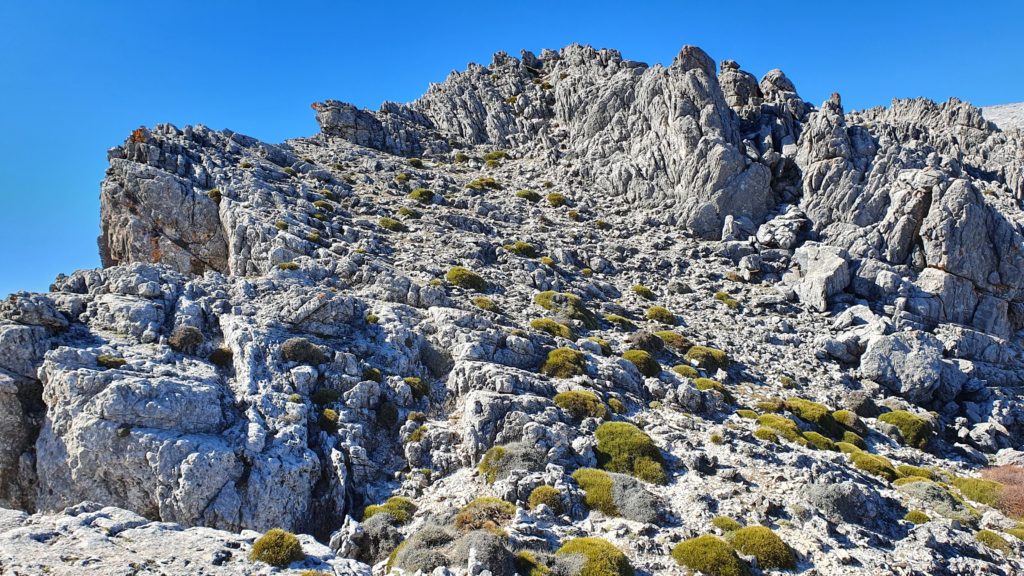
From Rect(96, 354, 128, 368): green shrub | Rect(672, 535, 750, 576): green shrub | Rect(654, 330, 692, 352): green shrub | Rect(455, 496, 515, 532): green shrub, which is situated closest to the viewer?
Rect(672, 535, 750, 576): green shrub

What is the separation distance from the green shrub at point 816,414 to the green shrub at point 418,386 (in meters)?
19.8

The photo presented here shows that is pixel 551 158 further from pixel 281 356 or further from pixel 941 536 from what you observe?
pixel 941 536

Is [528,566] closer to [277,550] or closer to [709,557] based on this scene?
[709,557]

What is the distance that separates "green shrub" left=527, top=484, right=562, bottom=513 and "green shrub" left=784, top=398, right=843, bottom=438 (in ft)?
57.0

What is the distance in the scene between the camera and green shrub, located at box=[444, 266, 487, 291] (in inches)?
1631

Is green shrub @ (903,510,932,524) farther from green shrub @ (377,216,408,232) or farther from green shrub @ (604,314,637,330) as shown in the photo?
green shrub @ (377,216,408,232)

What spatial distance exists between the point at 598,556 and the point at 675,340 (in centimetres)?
2346

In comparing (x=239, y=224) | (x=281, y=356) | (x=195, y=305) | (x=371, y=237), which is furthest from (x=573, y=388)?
(x=239, y=224)

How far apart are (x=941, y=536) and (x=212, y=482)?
85.4 feet

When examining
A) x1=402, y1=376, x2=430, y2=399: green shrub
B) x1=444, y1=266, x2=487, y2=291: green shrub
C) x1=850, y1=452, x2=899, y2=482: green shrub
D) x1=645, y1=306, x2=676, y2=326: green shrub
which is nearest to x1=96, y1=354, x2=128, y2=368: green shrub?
x1=402, y1=376, x2=430, y2=399: green shrub

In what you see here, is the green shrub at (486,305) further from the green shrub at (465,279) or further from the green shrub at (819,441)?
the green shrub at (819,441)

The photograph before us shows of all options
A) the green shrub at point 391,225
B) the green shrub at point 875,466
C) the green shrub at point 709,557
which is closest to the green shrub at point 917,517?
the green shrub at point 875,466

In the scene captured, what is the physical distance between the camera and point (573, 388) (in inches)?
1155

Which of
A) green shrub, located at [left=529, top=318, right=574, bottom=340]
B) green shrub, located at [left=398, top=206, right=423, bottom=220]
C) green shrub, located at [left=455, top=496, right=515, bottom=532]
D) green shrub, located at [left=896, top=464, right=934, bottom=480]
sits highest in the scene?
green shrub, located at [left=398, top=206, right=423, bottom=220]
